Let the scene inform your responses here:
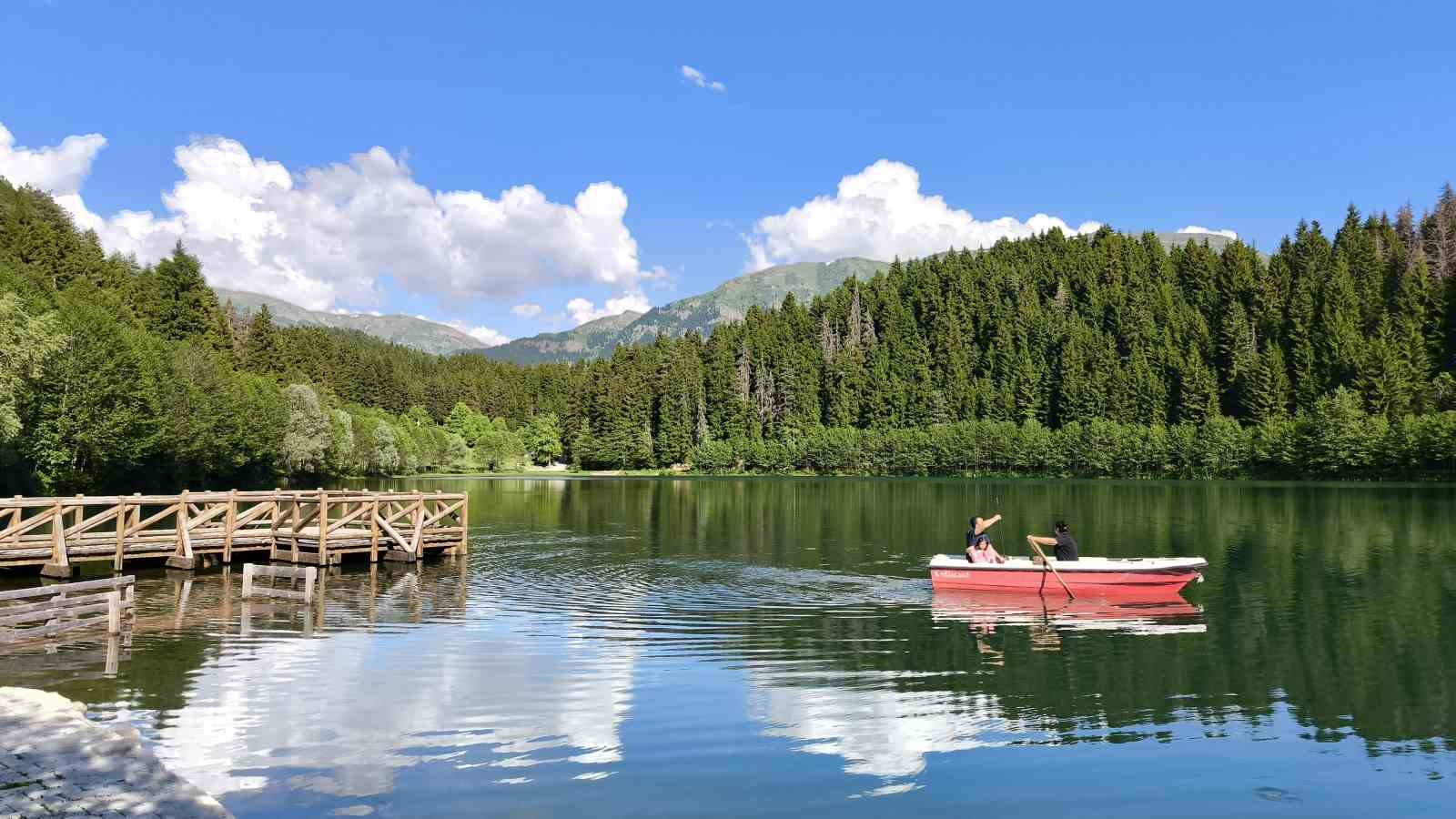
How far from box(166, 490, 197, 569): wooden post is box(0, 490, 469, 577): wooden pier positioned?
3 cm

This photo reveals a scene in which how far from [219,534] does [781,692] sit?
29.5 meters

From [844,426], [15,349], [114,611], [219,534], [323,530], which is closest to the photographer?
[114,611]

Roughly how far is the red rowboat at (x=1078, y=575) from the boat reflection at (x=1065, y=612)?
359 mm

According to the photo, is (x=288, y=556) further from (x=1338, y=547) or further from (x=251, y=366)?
(x=251, y=366)

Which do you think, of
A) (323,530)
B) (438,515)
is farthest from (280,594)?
(438,515)

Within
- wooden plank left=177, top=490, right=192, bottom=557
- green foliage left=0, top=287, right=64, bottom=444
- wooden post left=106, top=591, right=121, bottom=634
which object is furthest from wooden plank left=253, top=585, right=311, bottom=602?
green foliage left=0, top=287, right=64, bottom=444

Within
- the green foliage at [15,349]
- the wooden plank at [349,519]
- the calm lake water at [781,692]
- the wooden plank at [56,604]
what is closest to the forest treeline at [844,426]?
the green foliage at [15,349]

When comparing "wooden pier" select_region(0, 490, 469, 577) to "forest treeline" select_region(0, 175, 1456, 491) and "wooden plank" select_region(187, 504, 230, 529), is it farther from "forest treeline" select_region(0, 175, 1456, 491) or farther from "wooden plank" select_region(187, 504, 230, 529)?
"forest treeline" select_region(0, 175, 1456, 491)

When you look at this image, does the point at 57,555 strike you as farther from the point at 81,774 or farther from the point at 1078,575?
the point at 1078,575

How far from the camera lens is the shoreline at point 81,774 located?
10.7 metres

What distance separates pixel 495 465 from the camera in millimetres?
198625

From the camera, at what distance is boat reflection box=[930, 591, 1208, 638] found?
27.4m

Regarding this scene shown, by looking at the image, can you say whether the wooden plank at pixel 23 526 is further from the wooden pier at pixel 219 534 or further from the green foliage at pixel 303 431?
the green foliage at pixel 303 431

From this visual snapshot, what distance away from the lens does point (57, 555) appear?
107ft
